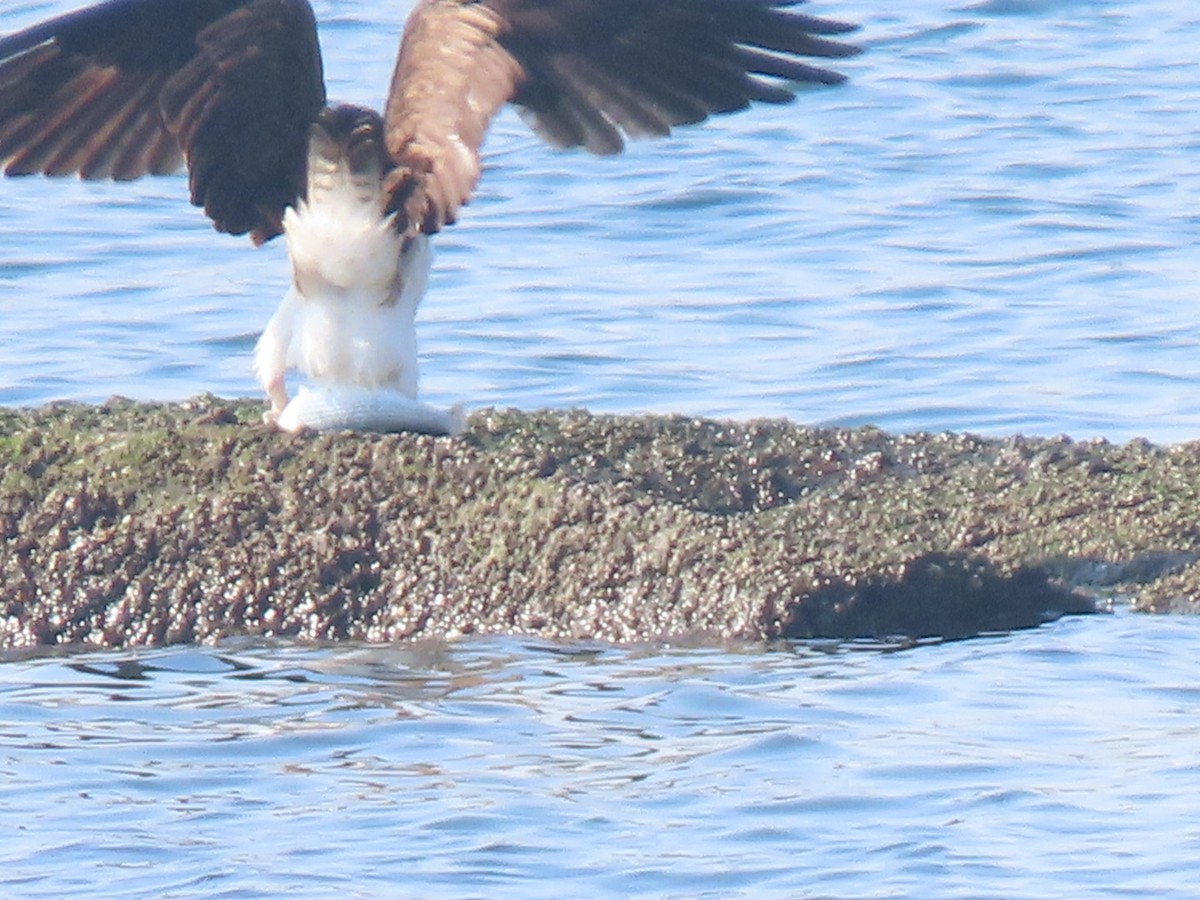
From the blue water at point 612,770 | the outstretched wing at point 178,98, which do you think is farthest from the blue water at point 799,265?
Result: the blue water at point 612,770

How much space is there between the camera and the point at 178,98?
659 cm

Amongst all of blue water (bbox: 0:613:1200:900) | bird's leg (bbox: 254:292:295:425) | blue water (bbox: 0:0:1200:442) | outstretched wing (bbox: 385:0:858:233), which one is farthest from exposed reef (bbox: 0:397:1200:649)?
blue water (bbox: 0:0:1200:442)

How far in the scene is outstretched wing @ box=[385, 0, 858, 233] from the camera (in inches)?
253

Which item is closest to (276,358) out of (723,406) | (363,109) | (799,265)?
(363,109)

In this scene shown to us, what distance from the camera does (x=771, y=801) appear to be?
192 inches

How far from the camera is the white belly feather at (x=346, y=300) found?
6.63 metres

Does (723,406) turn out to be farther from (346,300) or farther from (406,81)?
(406,81)

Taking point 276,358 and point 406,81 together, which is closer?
point 406,81

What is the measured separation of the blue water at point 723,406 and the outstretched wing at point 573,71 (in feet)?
4.61

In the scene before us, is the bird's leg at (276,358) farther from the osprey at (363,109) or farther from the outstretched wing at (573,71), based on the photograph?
the outstretched wing at (573,71)

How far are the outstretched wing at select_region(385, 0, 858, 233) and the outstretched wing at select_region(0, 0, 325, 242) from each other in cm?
30

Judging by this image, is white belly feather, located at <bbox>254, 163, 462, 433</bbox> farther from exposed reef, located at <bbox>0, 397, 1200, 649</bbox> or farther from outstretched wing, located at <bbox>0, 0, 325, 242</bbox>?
exposed reef, located at <bbox>0, 397, 1200, 649</bbox>

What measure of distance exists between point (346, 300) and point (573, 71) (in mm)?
869

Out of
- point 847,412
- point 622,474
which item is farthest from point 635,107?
point 847,412
